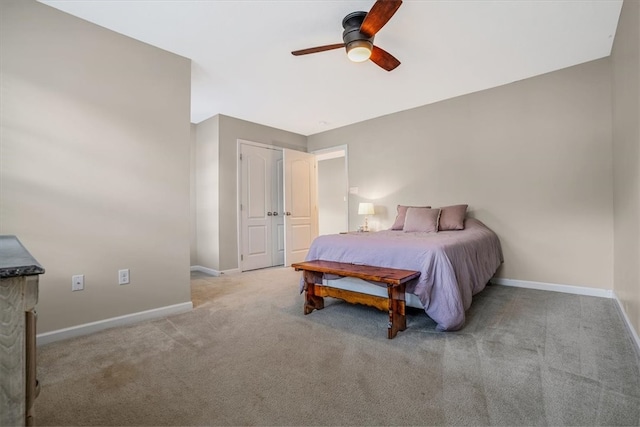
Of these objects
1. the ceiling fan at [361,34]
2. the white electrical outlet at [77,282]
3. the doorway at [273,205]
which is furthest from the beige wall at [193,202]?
the ceiling fan at [361,34]

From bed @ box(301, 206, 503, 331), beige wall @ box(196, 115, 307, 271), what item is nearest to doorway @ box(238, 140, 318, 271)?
beige wall @ box(196, 115, 307, 271)

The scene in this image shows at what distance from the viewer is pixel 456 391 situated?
1499 millimetres

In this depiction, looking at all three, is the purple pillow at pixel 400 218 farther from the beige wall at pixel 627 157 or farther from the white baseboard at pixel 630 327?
the white baseboard at pixel 630 327

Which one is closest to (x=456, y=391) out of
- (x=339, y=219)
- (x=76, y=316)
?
(x=76, y=316)

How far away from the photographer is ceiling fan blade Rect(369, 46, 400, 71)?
2479 mm

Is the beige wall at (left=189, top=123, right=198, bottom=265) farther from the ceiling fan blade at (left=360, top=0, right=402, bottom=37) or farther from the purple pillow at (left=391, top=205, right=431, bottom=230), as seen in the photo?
the ceiling fan blade at (left=360, top=0, right=402, bottom=37)

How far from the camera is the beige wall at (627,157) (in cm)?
191

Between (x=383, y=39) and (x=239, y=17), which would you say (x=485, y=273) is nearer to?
(x=383, y=39)

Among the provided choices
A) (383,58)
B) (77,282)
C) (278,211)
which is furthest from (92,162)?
(278,211)

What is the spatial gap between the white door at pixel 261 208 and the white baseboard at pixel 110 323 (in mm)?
1959

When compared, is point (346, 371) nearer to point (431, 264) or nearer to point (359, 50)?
point (431, 264)

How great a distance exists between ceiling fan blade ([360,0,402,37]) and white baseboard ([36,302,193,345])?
284cm

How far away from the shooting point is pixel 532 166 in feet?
11.4

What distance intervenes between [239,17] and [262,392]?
2625mm
